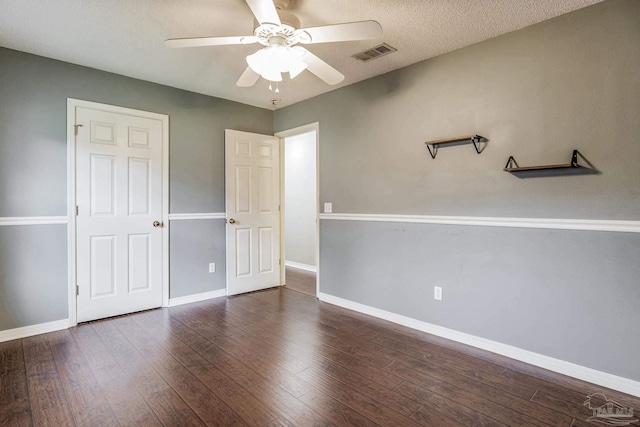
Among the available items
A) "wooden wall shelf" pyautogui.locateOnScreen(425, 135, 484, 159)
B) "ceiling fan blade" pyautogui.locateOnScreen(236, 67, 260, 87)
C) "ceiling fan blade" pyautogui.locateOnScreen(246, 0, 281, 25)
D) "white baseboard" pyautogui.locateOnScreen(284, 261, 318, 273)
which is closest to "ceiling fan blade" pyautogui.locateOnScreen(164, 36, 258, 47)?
"ceiling fan blade" pyautogui.locateOnScreen(246, 0, 281, 25)

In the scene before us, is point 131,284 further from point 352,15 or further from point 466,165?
point 466,165

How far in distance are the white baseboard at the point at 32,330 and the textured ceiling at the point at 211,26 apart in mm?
2372

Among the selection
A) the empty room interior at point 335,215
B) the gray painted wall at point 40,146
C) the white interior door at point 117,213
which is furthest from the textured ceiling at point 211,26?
the white interior door at point 117,213

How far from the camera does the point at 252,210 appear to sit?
13.9 ft

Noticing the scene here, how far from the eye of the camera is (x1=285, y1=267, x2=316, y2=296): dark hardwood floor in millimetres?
4407

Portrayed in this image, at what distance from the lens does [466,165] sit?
2.69m

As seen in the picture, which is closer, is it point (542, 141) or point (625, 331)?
point (625, 331)

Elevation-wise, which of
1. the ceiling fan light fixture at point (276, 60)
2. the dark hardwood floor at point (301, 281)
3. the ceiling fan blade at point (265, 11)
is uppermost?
the ceiling fan blade at point (265, 11)

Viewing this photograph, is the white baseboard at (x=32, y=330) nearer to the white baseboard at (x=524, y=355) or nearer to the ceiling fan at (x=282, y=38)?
the ceiling fan at (x=282, y=38)

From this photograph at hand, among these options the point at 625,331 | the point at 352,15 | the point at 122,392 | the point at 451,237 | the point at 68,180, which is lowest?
the point at 122,392

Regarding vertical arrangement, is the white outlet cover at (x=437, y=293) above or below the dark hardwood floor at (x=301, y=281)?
above

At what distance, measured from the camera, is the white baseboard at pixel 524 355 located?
79.9 inches

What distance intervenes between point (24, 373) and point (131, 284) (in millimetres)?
1234

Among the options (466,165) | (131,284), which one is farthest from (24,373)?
(466,165)
